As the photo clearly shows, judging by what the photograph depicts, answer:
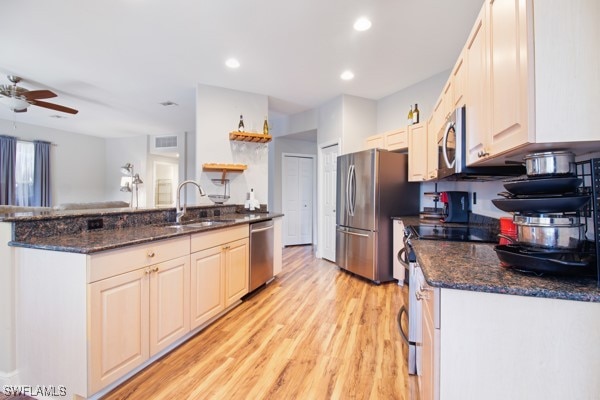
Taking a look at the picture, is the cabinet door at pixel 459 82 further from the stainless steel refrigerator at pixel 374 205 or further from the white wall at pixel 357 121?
the white wall at pixel 357 121

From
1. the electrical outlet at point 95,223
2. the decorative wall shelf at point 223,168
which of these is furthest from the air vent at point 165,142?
the electrical outlet at point 95,223

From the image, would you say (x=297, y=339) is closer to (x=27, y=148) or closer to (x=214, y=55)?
(x=214, y=55)

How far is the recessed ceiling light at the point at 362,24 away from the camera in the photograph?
8.07 feet

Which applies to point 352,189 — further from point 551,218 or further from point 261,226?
point 551,218

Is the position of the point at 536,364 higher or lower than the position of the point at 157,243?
lower

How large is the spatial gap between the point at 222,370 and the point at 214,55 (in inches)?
124

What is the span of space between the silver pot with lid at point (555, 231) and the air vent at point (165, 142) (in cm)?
754

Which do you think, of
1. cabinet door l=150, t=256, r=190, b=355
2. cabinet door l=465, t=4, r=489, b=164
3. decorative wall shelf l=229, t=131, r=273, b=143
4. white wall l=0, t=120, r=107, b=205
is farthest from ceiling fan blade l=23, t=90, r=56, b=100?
cabinet door l=465, t=4, r=489, b=164

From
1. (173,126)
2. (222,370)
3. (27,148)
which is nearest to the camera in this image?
(222,370)

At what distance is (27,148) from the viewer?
6.08 metres

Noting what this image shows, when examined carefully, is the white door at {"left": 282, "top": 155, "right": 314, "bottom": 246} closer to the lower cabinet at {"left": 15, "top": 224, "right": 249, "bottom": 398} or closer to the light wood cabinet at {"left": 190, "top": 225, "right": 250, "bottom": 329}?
the light wood cabinet at {"left": 190, "top": 225, "right": 250, "bottom": 329}

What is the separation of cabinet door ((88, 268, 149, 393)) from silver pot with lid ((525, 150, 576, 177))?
2.07 m

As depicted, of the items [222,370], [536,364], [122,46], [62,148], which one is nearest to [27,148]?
[62,148]

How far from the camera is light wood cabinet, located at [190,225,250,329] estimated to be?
84.9 inches
